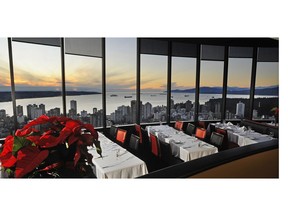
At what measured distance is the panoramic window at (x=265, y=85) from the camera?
6664mm

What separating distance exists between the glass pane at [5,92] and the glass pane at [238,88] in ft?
19.6

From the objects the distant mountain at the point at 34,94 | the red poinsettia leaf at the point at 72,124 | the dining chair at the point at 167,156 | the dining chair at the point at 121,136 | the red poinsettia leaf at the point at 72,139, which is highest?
the distant mountain at the point at 34,94

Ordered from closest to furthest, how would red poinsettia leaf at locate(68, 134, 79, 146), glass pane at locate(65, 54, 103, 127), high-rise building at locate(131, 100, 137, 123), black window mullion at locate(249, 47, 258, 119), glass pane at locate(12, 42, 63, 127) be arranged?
red poinsettia leaf at locate(68, 134, 79, 146) < glass pane at locate(12, 42, 63, 127) < glass pane at locate(65, 54, 103, 127) < high-rise building at locate(131, 100, 137, 123) < black window mullion at locate(249, 47, 258, 119)

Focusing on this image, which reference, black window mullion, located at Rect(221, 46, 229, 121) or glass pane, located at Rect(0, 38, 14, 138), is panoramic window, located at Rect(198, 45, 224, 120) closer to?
black window mullion, located at Rect(221, 46, 229, 121)

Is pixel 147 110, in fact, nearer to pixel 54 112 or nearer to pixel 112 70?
pixel 112 70

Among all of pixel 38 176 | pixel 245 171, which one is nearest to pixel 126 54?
pixel 245 171

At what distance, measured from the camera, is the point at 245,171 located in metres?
1.66

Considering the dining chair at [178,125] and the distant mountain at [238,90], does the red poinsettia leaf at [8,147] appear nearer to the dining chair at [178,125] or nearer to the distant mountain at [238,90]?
→ the dining chair at [178,125]

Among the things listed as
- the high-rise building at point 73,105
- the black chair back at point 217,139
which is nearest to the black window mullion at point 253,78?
the black chair back at point 217,139

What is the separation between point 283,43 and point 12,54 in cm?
436

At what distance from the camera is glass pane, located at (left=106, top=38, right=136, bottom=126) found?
17.1ft

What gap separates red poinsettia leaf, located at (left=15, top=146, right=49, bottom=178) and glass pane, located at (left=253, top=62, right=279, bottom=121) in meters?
7.24

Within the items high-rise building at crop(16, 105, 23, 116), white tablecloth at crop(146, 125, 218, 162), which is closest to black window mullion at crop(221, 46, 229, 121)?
white tablecloth at crop(146, 125, 218, 162)

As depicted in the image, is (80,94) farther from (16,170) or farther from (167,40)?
(16,170)
